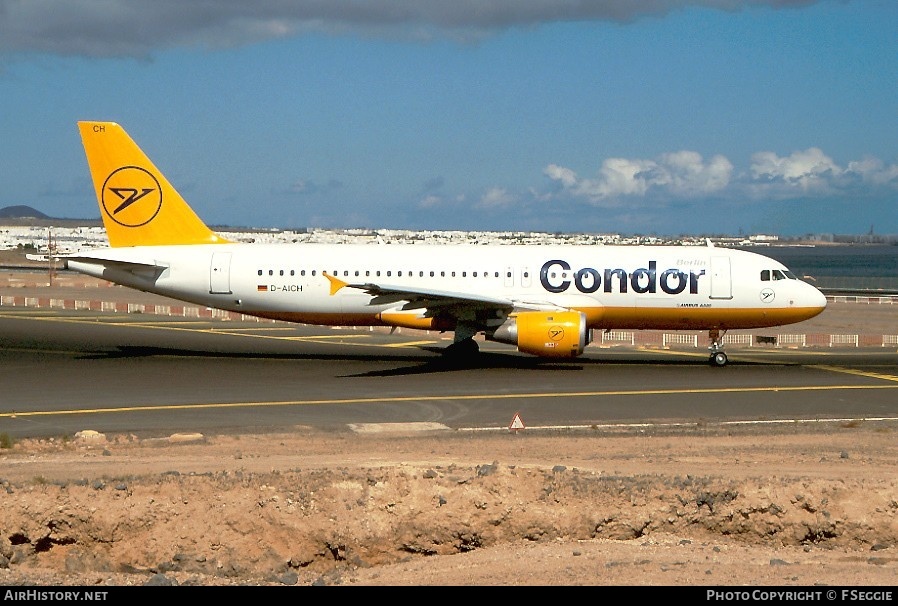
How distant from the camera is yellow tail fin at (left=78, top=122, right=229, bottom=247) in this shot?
41406 millimetres

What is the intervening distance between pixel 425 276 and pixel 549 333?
247 inches

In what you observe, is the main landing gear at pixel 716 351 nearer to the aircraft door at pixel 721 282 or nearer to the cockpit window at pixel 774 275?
the aircraft door at pixel 721 282

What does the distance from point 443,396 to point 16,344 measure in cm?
2322

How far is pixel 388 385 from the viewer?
33.9m

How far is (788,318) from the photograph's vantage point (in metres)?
39.5

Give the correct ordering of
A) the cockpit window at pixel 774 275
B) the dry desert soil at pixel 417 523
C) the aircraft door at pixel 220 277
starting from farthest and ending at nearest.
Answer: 1. the aircraft door at pixel 220 277
2. the cockpit window at pixel 774 275
3. the dry desert soil at pixel 417 523

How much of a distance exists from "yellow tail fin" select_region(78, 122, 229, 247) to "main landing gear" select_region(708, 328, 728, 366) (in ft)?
65.7

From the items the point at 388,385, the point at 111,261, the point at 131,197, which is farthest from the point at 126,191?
the point at 388,385

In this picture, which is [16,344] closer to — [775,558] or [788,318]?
[788,318]

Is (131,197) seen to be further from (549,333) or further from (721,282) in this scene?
(721,282)

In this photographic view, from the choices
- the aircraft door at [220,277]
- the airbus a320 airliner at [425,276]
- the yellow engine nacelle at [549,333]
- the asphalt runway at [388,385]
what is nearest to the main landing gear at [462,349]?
the airbus a320 airliner at [425,276]

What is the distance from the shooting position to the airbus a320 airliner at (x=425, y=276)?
3903cm

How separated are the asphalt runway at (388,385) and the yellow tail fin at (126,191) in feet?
16.0

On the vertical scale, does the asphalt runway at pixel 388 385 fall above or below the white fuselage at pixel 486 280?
below
